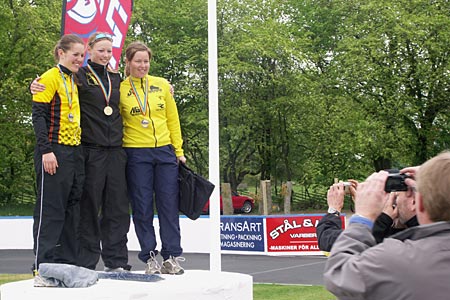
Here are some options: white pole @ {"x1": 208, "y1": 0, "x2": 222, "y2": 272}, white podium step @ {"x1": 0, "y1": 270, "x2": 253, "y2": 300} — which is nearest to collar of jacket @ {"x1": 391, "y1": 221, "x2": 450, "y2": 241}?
white podium step @ {"x1": 0, "y1": 270, "x2": 253, "y2": 300}

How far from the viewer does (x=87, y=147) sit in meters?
5.94

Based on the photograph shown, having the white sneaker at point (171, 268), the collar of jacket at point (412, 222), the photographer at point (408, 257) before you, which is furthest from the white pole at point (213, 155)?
the photographer at point (408, 257)

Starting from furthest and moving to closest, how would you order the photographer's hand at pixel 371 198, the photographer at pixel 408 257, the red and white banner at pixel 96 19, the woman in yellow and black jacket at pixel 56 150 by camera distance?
the red and white banner at pixel 96 19, the woman in yellow and black jacket at pixel 56 150, the photographer's hand at pixel 371 198, the photographer at pixel 408 257

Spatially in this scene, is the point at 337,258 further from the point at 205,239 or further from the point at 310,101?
the point at 310,101

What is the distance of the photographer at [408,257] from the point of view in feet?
7.88

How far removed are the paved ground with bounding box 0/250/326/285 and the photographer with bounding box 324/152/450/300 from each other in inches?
463

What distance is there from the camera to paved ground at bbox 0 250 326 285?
49.4ft

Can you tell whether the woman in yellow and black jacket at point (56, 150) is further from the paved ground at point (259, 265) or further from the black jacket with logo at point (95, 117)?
the paved ground at point (259, 265)

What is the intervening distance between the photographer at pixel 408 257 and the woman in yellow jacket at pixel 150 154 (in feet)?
12.1

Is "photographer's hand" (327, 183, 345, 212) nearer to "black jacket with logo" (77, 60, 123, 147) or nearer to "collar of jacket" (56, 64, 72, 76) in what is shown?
"black jacket with logo" (77, 60, 123, 147)

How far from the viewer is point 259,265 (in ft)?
58.1

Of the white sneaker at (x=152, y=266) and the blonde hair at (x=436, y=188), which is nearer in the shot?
the blonde hair at (x=436, y=188)

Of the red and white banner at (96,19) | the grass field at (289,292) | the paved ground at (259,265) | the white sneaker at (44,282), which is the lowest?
the paved ground at (259,265)

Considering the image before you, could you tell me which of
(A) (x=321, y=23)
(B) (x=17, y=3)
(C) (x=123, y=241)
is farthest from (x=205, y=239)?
(A) (x=321, y=23)
